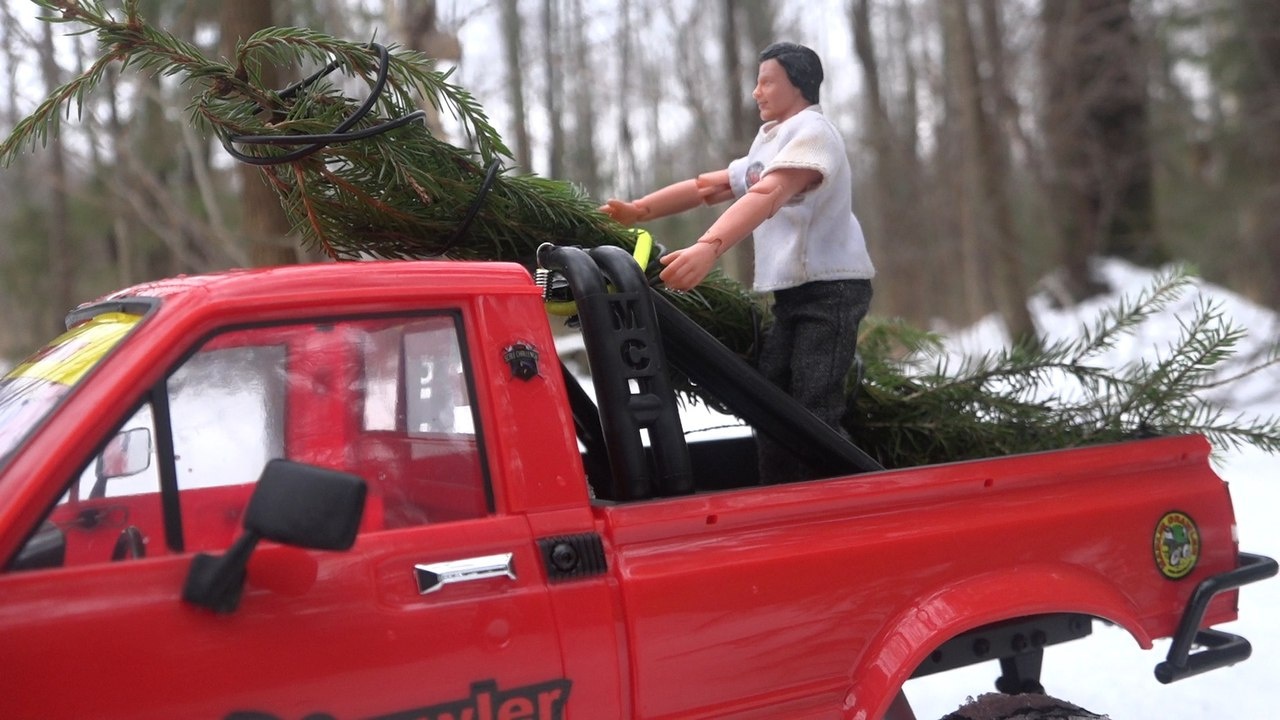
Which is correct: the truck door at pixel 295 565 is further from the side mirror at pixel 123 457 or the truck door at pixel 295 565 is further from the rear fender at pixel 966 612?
the rear fender at pixel 966 612

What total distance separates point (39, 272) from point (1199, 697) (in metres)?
21.5

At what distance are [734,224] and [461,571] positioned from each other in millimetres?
1175

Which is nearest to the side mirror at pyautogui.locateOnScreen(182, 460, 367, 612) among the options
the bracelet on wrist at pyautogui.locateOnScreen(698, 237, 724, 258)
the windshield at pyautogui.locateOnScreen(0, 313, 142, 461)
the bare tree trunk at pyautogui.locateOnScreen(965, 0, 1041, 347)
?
the windshield at pyautogui.locateOnScreen(0, 313, 142, 461)

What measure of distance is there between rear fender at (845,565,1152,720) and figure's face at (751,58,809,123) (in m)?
1.48

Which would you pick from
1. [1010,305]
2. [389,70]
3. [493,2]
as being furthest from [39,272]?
[389,70]

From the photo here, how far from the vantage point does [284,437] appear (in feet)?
7.59

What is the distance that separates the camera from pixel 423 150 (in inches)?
123

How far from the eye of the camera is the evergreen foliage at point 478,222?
9.68 feet

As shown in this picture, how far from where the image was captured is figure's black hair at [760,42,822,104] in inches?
134

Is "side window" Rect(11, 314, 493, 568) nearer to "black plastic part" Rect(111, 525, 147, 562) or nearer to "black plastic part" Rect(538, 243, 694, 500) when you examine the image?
"black plastic part" Rect(111, 525, 147, 562)

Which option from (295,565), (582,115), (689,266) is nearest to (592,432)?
(689,266)

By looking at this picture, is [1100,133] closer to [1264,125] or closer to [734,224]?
[1264,125]

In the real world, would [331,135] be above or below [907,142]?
below

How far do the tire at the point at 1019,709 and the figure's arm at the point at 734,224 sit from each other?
129 cm
